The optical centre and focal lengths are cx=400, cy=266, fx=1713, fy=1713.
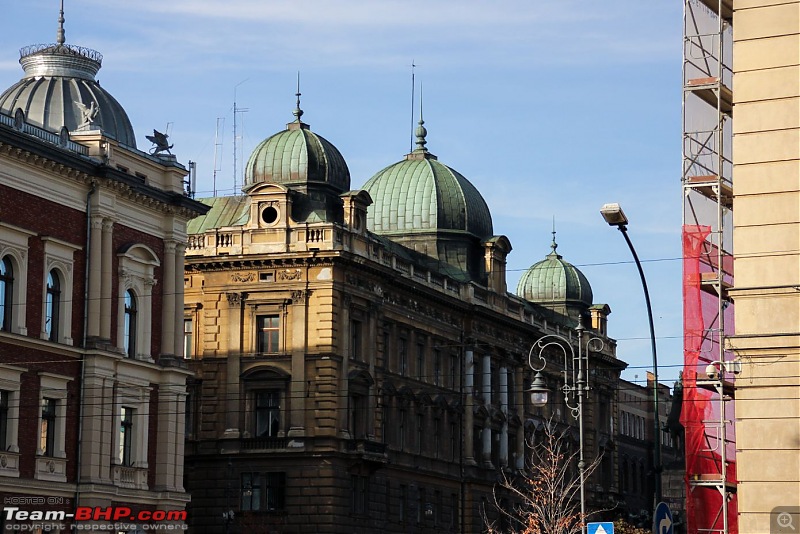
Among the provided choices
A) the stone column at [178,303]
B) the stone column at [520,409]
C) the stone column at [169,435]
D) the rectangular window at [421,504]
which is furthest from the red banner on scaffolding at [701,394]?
the stone column at [520,409]

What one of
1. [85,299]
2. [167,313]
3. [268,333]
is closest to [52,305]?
[85,299]

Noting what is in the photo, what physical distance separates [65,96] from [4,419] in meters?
12.8

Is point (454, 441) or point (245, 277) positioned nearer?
point (245, 277)

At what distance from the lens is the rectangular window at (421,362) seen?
286 ft

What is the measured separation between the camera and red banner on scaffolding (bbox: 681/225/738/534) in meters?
43.9

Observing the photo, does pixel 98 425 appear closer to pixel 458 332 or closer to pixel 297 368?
pixel 297 368

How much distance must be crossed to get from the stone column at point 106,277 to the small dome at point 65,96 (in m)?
3.72

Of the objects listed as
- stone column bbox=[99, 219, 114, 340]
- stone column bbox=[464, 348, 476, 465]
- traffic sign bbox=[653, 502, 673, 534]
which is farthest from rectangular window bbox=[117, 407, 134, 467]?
stone column bbox=[464, 348, 476, 465]

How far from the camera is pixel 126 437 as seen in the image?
59094 mm

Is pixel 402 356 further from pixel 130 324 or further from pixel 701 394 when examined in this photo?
pixel 701 394

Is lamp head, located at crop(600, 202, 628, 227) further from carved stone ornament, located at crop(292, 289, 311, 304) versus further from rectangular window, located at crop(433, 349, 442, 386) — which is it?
rectangular window, located at crop(433, 349, 442, 386)

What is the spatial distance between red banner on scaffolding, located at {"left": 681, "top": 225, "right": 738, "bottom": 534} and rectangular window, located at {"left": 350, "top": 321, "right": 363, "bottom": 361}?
35.8 m

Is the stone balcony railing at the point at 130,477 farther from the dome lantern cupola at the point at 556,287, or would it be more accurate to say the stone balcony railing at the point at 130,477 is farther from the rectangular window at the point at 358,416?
the dome lantern cupola at the point at 556,287

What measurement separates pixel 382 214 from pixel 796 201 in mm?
59915
